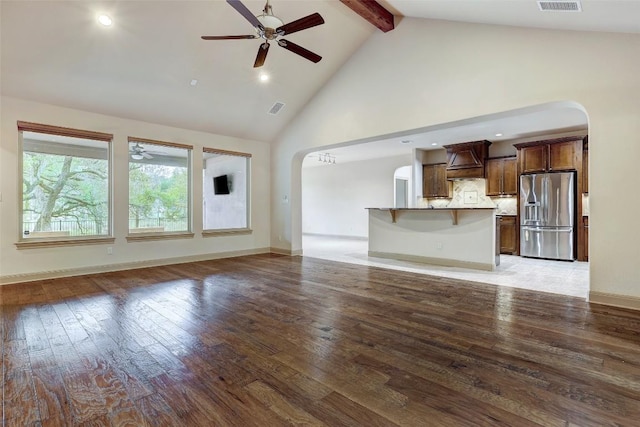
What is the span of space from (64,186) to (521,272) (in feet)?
25.5

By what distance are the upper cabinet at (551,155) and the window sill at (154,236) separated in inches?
294

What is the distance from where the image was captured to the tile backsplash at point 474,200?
7.82 metres

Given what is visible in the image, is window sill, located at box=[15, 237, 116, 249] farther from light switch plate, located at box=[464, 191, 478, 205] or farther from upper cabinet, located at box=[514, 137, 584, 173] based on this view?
upper cabinet, located at box=[514, 137, 584, 173]

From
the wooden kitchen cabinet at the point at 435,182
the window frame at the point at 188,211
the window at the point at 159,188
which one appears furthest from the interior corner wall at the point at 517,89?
the wooden kitchen cabinet at the point at 435,182

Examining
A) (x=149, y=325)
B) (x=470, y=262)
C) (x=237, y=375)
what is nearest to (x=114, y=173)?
(x=149, y=325)

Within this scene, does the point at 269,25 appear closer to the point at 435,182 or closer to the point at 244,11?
the point at 244,11

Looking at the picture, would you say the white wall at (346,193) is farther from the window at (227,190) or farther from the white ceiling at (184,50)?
the white ceiling at (184,50)

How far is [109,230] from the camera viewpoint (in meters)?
5.43

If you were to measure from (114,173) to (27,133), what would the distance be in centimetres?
122

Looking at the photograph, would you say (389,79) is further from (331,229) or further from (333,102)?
(331,229)

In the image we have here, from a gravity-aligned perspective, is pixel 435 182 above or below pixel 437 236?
above

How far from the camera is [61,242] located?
193 inches

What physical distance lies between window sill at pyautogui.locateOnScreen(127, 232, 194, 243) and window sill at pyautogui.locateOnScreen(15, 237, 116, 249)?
29 centimetres

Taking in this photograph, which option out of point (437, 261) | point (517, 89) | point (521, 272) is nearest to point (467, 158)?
point (437, 261)
